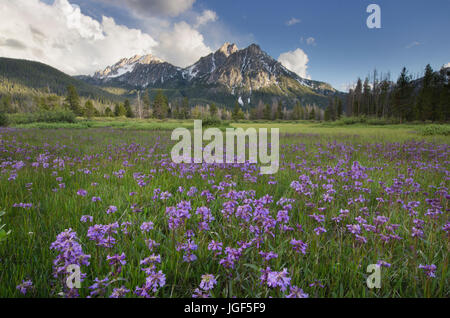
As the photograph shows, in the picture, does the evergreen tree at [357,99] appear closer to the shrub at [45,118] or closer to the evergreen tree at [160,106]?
the evergreen tree at [160,106]

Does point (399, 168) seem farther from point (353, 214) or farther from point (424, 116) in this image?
point (424, 116)

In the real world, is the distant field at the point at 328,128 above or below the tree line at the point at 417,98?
below

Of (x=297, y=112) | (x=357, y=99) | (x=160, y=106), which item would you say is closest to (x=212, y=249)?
(x=160, y=106)

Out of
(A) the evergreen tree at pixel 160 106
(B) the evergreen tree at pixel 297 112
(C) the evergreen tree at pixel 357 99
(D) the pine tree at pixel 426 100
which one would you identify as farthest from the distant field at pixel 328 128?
(B) the evergreen tree at pixel 297 112

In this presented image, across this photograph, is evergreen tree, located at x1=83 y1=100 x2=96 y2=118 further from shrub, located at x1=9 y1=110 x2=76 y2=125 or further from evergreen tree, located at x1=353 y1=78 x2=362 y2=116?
evergreen tree, located at x1=353 y1=78 x2=362 y2=116

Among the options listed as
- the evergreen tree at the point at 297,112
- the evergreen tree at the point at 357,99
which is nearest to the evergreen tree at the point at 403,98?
the evergreen tree at the point at 357,99

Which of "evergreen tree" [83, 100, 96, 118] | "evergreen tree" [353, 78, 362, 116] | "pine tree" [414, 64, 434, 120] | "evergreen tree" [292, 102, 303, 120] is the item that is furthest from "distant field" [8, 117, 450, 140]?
"evergreen tree" [292, 102, 303, 120]

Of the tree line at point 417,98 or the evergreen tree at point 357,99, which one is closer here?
the tree line at point 417,98

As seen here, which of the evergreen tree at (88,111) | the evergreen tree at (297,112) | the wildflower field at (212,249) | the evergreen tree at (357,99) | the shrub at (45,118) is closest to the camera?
the wildflower field at (212,249)

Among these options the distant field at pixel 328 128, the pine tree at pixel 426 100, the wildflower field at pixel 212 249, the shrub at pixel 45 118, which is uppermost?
the pine tree at pixel 426 100

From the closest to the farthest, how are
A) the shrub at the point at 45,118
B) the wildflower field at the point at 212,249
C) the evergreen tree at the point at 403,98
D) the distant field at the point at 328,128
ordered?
1. the wildflower field at the point at 212,249
2. the distant field at the point at 328,128
3. the shrub at the point at 45,118
4. the evergreen tree at the point at 403,98

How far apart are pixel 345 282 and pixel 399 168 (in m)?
5.82

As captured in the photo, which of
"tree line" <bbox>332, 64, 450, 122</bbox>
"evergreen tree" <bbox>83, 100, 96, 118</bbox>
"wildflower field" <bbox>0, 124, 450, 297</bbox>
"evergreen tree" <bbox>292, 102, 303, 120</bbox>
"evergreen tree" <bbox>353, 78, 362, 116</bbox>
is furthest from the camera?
"evergreen tree" <bbox>292, 102, 303, 120</bbox>
